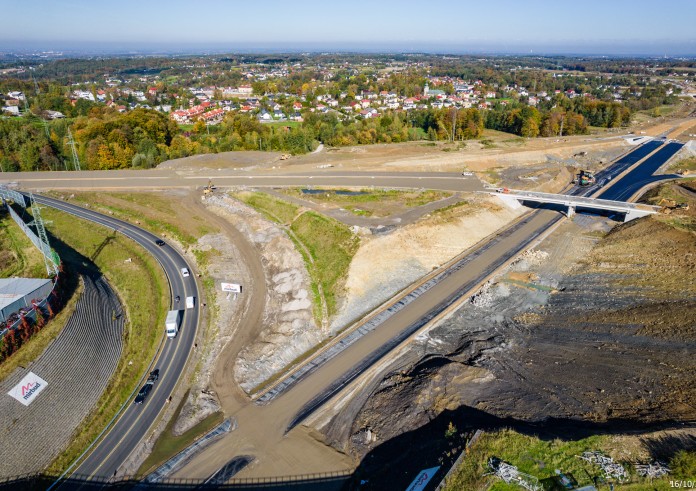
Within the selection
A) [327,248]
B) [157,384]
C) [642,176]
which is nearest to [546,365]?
[327,248]

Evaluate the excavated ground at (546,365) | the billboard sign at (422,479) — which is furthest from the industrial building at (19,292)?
the billboard sign at (422,479)

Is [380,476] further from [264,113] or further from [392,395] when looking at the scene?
[264,113]

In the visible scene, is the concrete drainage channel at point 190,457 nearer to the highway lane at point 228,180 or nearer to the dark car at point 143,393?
the dark car at point 143,393

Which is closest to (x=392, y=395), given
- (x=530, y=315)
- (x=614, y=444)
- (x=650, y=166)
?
(x=614, y=444)

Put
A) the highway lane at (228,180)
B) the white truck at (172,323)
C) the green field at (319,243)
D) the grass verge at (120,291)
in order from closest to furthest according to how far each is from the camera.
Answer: the grass verge at (120,291)
the white truck at (172,323)
the green field at (319,243)
the highway lane at (228,180)

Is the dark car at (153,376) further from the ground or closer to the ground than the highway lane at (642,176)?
closer to the ground

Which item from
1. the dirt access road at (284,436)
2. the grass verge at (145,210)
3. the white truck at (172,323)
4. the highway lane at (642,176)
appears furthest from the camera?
the highway lane at (642,176)

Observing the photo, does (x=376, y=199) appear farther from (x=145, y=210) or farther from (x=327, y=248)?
(x=145, y=210)
